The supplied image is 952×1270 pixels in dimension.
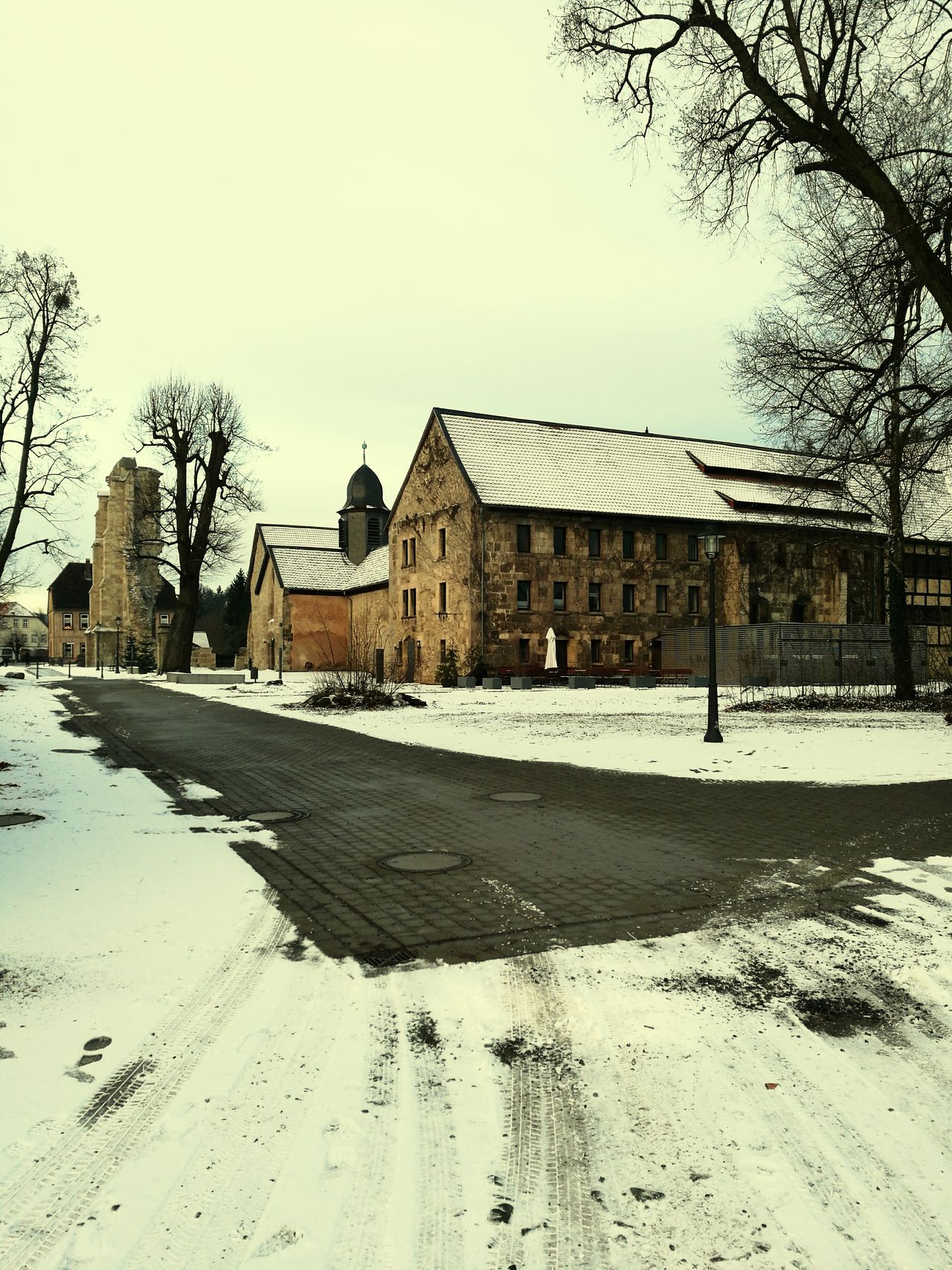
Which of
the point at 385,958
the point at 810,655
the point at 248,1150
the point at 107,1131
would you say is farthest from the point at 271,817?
the point at 810,655

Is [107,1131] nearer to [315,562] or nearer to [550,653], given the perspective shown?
[550,653]

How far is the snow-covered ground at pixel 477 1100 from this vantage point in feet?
7.89

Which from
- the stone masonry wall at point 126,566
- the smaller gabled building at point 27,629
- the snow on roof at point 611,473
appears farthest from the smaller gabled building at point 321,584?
the smaller gabled building at point 27,629

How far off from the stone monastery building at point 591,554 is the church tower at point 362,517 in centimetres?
1076

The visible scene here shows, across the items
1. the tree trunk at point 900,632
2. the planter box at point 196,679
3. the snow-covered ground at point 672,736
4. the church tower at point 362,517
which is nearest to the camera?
the snow-covered ground at point 672,736

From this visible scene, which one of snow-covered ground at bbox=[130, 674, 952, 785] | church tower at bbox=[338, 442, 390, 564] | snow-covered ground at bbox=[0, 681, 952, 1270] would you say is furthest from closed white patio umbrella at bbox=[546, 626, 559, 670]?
snow-covered ground at bbox=[0, 681, 952, 1270]

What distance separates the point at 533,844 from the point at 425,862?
1083 mm

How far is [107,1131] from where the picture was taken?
2.88m

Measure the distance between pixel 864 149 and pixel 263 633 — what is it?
173 ft

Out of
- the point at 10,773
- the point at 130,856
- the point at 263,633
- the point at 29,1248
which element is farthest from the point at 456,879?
the point at 263,633

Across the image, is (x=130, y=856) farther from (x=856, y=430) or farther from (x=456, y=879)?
(x=856, y=430)

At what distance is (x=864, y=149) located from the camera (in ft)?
42.9

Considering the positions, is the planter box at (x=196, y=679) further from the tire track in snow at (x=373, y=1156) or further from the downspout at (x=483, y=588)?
the tire track in snow at (x=373, y=1156)

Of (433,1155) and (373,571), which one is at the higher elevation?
(373,571)
